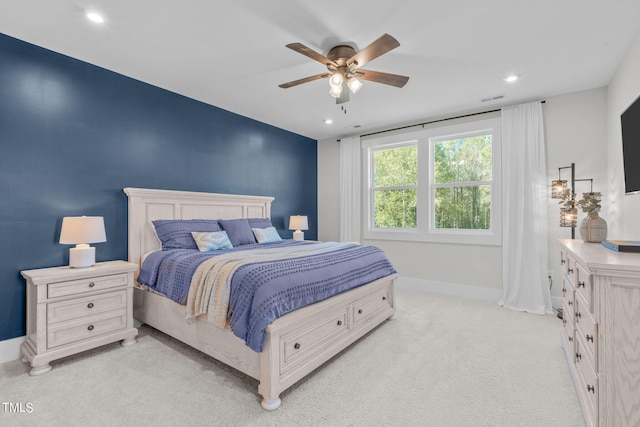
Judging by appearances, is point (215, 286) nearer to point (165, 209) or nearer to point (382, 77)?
point (165, 209)

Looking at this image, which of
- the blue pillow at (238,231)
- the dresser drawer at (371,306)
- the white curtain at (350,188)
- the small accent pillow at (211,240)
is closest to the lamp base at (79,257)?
the small accent pillow at (211,240)

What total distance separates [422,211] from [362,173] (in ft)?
4.10

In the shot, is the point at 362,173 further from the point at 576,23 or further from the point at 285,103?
the point at 576,23

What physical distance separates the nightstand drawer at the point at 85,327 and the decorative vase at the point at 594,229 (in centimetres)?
380

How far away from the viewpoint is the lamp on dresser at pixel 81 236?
2410 millimetres

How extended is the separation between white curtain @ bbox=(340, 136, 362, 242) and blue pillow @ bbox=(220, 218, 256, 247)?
198 cm

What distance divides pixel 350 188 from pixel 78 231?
3.85 m

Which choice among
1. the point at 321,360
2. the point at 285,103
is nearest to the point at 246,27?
the point at 285,103

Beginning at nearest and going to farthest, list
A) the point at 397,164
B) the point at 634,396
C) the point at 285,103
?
1. the point at 634,396
2. the point at 285,103
3. the point at 397,164

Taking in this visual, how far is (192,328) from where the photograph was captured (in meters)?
2.38

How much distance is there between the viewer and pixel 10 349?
237cm

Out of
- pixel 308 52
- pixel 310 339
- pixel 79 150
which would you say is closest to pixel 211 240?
pixel 79 150

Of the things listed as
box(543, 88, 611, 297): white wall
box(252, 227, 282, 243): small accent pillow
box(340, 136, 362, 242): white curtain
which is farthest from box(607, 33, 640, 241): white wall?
box(252, 227, 282, 243): small accent pillow

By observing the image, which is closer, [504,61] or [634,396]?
[634,396]
